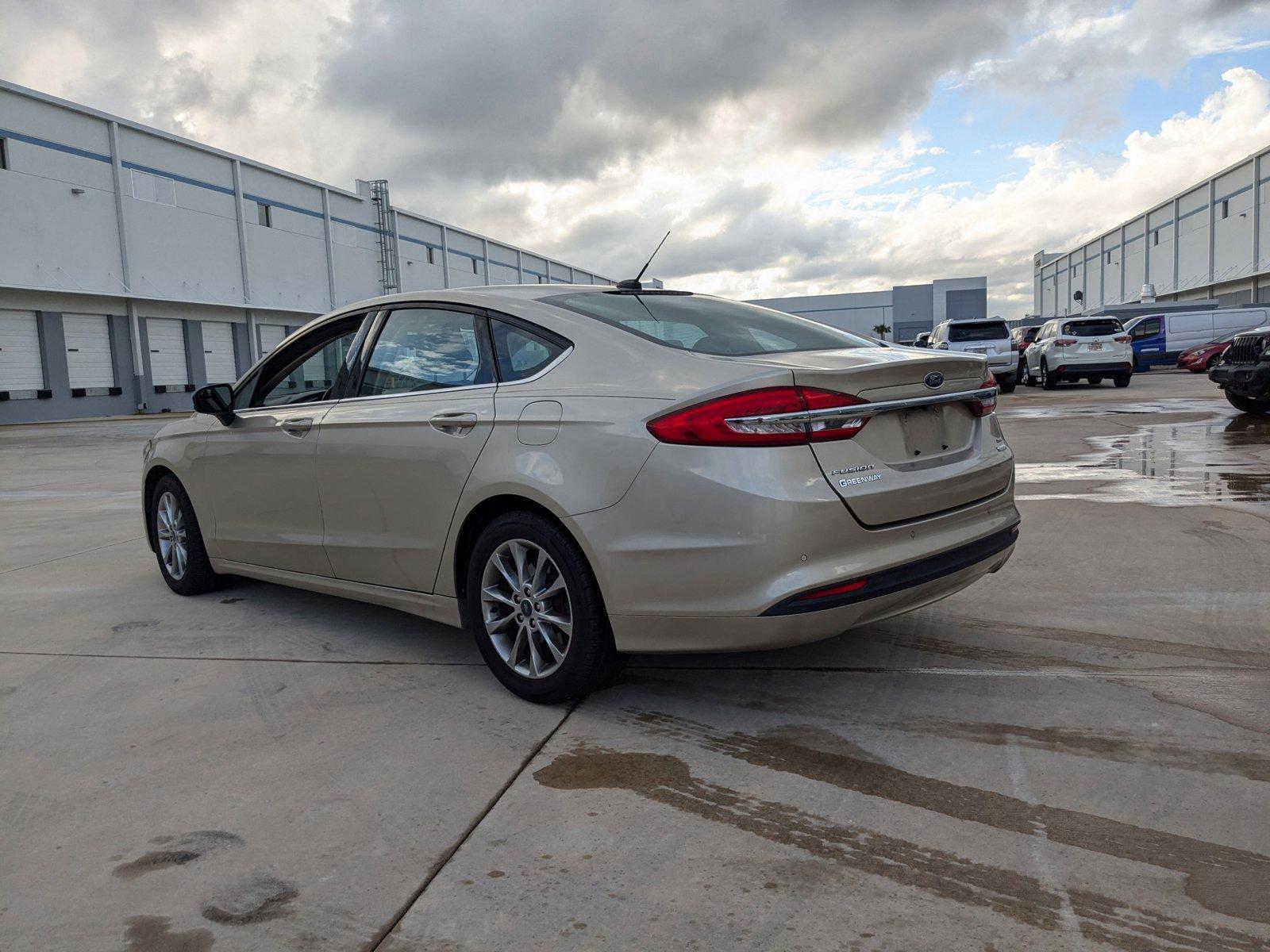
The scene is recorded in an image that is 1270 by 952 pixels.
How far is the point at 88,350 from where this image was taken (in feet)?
104

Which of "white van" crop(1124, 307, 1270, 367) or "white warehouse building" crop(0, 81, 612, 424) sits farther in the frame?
"white van" crop(1124, 307, 1270, 367)

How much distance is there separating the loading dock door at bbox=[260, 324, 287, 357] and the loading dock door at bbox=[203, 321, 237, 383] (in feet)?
4.38

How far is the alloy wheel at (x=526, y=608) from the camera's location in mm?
3559

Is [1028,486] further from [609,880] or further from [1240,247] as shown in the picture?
[1240,247]

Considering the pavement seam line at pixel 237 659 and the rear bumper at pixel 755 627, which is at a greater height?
the rear bumper at pixel 755 627

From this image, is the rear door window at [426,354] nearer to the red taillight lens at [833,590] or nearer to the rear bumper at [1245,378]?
the red taillight lens at [833,590]

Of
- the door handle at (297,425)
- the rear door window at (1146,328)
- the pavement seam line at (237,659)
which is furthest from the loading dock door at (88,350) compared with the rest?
the rear door window at (1146,328)

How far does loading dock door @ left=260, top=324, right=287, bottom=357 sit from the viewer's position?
39.6 meters

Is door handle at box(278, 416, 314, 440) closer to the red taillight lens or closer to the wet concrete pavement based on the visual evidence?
the wet concrete pavement

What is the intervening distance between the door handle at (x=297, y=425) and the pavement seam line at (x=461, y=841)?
1.86 m

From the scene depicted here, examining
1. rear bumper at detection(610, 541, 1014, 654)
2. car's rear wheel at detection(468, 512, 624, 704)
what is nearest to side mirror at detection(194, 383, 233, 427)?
car's rear wheel at detection(468, 512, 624, 704)

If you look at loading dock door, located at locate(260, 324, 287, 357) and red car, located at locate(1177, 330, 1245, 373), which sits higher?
loading dock door, located at locate(260, 324, 287, 357)

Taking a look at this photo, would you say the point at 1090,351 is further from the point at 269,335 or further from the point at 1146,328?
the point at 269,335

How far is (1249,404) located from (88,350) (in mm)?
31264
